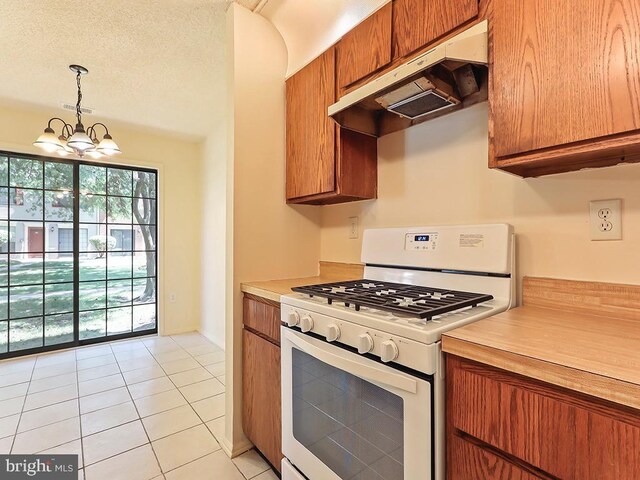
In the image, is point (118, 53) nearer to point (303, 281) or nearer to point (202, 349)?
point (303, 281)

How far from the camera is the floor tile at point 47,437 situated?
1779mm

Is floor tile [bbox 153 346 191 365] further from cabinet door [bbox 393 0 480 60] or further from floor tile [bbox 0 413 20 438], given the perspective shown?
cabinet door [bbox 393 0 480 60]

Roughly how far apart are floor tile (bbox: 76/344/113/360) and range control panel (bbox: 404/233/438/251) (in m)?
3.34

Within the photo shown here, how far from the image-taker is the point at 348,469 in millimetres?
1098

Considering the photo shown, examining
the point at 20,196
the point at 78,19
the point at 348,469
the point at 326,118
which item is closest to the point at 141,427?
the point at 348,469

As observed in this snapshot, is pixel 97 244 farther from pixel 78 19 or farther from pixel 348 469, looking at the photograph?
pixel 348 469

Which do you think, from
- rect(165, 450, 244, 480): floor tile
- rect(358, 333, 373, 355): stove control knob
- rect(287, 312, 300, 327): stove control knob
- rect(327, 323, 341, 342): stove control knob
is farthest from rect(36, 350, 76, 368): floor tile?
rect(358, 333, 373, 355): stove control knob

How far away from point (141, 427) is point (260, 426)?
0.90 m

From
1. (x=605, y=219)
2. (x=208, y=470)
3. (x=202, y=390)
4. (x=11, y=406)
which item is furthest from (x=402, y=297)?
(x=11, y=406)

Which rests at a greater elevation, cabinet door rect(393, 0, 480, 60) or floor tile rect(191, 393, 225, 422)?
cabinet door rect(393, 0, 480, 60)

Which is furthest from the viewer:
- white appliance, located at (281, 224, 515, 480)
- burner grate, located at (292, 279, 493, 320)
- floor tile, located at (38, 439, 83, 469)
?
floor tile, located at (38, 439, 83, 469)

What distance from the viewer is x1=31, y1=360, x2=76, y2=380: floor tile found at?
2754mm

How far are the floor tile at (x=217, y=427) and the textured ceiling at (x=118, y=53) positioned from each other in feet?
8.19

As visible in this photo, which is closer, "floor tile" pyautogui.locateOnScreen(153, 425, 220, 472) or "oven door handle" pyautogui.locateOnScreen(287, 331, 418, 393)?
"oven door handle" pyautogui.locateOnScreen(287, 331, 418, 393)
